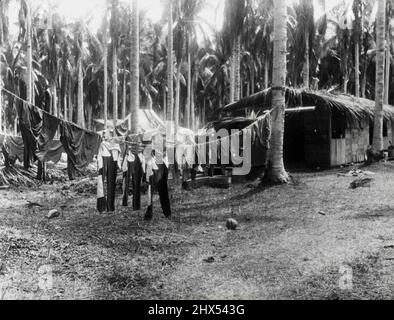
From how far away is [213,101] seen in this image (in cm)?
4888

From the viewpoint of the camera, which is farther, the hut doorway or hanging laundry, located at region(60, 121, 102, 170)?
the hut doorway

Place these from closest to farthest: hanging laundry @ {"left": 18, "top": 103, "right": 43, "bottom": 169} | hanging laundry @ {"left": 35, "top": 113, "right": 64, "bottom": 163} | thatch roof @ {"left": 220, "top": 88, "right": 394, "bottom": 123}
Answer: hanging laundry @ {"left": 18, "top": 103, "right": 43, "bottom": 169} → hanging laundry @ {"left": 35, "top": 113, "right": 64, "bottom": 163} → thatch roof @ {"left": 220, "top": 88, "right": 394, "bottom": 123}

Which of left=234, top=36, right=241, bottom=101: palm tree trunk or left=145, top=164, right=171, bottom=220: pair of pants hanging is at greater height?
left=234, top=36, right=241, bottom=101: palm tree trunk

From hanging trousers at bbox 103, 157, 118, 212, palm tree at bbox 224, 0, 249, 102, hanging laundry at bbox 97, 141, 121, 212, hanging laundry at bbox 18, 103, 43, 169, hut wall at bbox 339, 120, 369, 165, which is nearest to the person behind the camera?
hanging laundry at bbox 97, 141, 121, 212

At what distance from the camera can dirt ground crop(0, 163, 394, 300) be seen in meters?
5.74

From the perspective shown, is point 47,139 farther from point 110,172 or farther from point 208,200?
point 208,200

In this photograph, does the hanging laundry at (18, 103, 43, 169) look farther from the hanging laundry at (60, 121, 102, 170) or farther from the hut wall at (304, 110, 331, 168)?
the hut wall at (304, 110, 331, 168)

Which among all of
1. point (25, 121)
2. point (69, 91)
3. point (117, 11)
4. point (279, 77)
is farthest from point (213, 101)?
point (25, 121)

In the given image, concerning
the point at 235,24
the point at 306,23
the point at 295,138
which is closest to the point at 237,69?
the point at 235,24

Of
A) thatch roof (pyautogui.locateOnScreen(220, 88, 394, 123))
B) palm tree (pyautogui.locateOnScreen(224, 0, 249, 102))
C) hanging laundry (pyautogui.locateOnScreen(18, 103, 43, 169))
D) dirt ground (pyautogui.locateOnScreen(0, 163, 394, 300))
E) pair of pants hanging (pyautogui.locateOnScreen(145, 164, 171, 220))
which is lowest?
dirt ground (pyautogui.locateOnScreen(0, 163, 394, 300))

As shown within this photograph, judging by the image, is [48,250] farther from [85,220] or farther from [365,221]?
[365,221]

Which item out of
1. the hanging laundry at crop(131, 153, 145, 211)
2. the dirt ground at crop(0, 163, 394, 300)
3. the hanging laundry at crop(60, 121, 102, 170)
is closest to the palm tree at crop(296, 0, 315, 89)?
the dirt ground at crop(0, 163, 394, 300)

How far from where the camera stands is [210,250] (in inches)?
304
